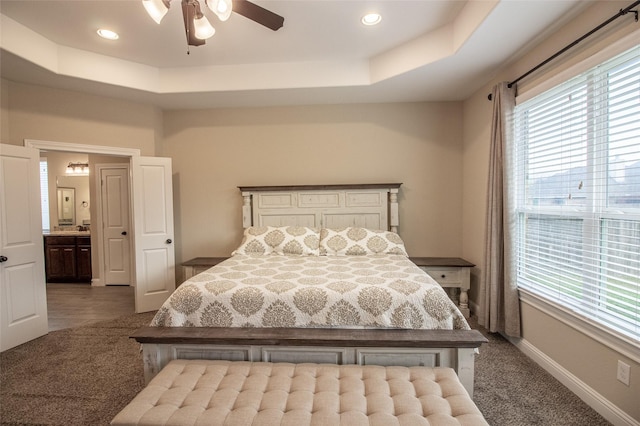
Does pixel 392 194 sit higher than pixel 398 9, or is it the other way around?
pixel 398 9

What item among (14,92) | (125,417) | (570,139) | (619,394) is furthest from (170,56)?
(619,394)

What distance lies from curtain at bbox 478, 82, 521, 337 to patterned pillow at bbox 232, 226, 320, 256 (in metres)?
1.74

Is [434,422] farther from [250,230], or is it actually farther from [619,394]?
[250,230]

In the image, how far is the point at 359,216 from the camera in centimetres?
376

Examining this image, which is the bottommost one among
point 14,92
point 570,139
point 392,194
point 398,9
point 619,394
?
point 619,394

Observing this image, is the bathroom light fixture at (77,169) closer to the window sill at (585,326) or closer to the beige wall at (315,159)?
the beige wall at (315,159)

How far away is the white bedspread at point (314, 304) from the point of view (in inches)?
77.2

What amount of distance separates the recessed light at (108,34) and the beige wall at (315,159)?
1285mm

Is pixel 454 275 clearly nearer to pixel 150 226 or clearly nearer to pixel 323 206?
pixel 323 206

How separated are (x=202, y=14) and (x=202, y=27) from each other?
0.08 meters

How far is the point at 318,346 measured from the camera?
1.88 meters

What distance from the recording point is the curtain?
2572 mm

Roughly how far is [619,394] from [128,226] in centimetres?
597

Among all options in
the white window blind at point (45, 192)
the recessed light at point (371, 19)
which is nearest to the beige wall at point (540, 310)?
the recessed light at point (371, 19)
